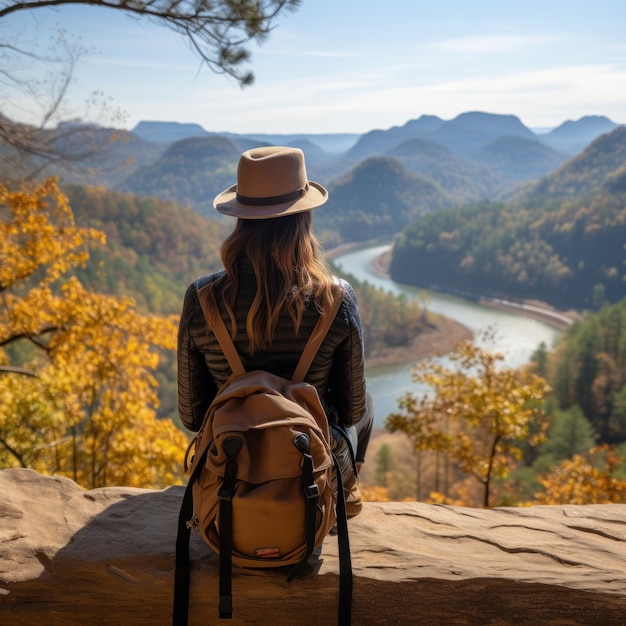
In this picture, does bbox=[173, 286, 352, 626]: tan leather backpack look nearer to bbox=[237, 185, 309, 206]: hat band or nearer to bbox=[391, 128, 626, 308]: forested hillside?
bbox=[237, 185, 309, 206]: hat band

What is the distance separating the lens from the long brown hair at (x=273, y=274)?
183cm

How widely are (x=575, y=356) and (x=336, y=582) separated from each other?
37.1 metres

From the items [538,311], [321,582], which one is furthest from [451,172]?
[321,582]

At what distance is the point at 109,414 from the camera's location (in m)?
9.31

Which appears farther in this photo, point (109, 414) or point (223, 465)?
point (109, 414)

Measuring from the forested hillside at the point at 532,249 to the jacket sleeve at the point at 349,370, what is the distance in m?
69.7

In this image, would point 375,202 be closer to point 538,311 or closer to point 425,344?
point 538,311

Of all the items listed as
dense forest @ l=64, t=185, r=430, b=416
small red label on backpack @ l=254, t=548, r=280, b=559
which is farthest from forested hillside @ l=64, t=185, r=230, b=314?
small red label on backpack @ l=254, t=548, r=280, b=559

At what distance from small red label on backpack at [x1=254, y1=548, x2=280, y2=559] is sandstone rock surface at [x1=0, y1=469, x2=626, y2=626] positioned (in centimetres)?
37

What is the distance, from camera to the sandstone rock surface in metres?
2.14

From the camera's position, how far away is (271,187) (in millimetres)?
1935

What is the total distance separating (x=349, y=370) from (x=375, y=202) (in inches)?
4897

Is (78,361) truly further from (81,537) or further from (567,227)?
(567,227)

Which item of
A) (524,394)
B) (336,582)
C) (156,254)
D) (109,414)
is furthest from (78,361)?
(156,254)
